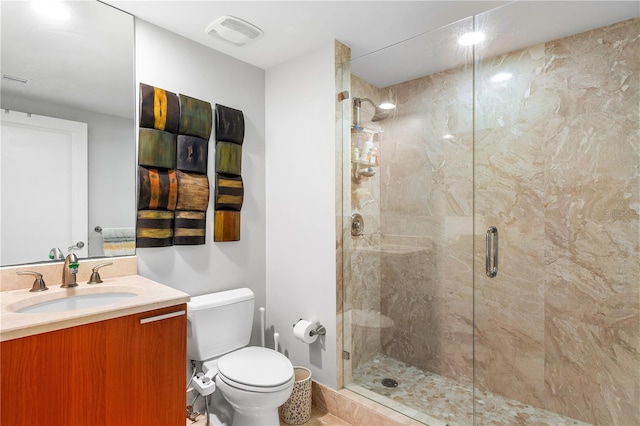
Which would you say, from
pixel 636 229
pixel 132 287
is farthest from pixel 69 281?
pixel 636 229

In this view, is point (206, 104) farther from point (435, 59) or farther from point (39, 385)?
point (39, 385)

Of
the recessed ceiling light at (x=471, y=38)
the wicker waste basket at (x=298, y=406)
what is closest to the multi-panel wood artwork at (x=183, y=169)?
the wicker waste basket at (x=298, y=406)

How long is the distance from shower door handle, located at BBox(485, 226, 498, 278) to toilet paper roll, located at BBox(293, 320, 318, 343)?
1.15 metres

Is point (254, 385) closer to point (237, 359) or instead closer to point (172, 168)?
point (237, 359)

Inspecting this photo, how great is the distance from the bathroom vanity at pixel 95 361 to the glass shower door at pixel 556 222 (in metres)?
1.66

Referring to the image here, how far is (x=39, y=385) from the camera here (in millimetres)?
1100

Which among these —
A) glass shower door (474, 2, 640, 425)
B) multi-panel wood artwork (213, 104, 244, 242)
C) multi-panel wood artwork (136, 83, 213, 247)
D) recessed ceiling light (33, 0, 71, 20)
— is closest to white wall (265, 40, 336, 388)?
multi-panel wood artwork (213, 104, 244, 242)

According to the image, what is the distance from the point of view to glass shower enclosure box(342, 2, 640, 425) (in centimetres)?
177

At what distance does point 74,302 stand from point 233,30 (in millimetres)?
1696

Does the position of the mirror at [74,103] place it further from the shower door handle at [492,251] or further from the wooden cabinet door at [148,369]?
the shower door handle at [492,251]

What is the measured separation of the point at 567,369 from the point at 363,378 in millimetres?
1204

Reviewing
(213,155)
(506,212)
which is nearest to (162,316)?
(213,155)

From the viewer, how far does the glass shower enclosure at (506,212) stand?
69.7 inches

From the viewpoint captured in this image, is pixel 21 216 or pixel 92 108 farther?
pixel 92 108
